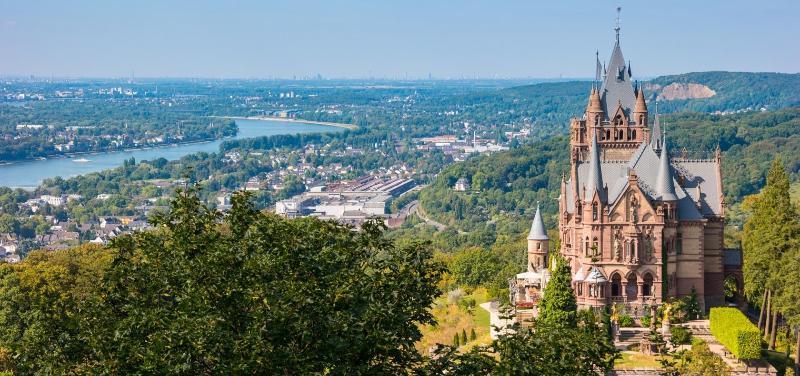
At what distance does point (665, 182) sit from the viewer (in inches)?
2231

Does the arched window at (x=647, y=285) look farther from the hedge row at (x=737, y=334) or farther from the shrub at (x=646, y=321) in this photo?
the hedge row at (x=737, y=334)

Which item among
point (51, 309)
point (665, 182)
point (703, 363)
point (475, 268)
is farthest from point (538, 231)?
point (51, 309)

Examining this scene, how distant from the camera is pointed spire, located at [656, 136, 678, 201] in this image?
2229 inches

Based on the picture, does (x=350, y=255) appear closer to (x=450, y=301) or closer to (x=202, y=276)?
(x=202, y=276)

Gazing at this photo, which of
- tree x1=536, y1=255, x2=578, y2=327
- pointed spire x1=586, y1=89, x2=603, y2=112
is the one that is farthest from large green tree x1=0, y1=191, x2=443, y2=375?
pointed spire x1=586, y1=89, x2=603, y2=112

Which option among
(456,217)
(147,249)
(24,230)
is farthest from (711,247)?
(24,230)

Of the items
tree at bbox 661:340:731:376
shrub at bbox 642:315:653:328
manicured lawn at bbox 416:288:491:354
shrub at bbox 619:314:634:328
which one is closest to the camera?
Answer: tree at bbox 661:340:731:376

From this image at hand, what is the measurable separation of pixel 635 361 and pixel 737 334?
4307mm

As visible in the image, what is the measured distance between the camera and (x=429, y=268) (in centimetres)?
2933

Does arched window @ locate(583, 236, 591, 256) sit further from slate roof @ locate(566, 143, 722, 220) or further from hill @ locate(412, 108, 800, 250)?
hill @ locate(412, 108, 800, 250)

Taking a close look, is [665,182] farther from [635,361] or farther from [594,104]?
[635,361]

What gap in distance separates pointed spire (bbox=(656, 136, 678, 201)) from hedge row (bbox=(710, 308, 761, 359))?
20.4ft

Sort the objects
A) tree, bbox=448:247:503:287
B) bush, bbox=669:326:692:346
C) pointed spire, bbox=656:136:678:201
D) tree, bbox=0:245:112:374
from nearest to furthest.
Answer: tree, bbox=0:245:112:374, bush, bbox=669:326:692:346, pointed spire, bbox=656:136:678:201, tree, bbox=448:247:503:287

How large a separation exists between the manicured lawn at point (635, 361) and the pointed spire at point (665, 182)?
9087 millimetres
